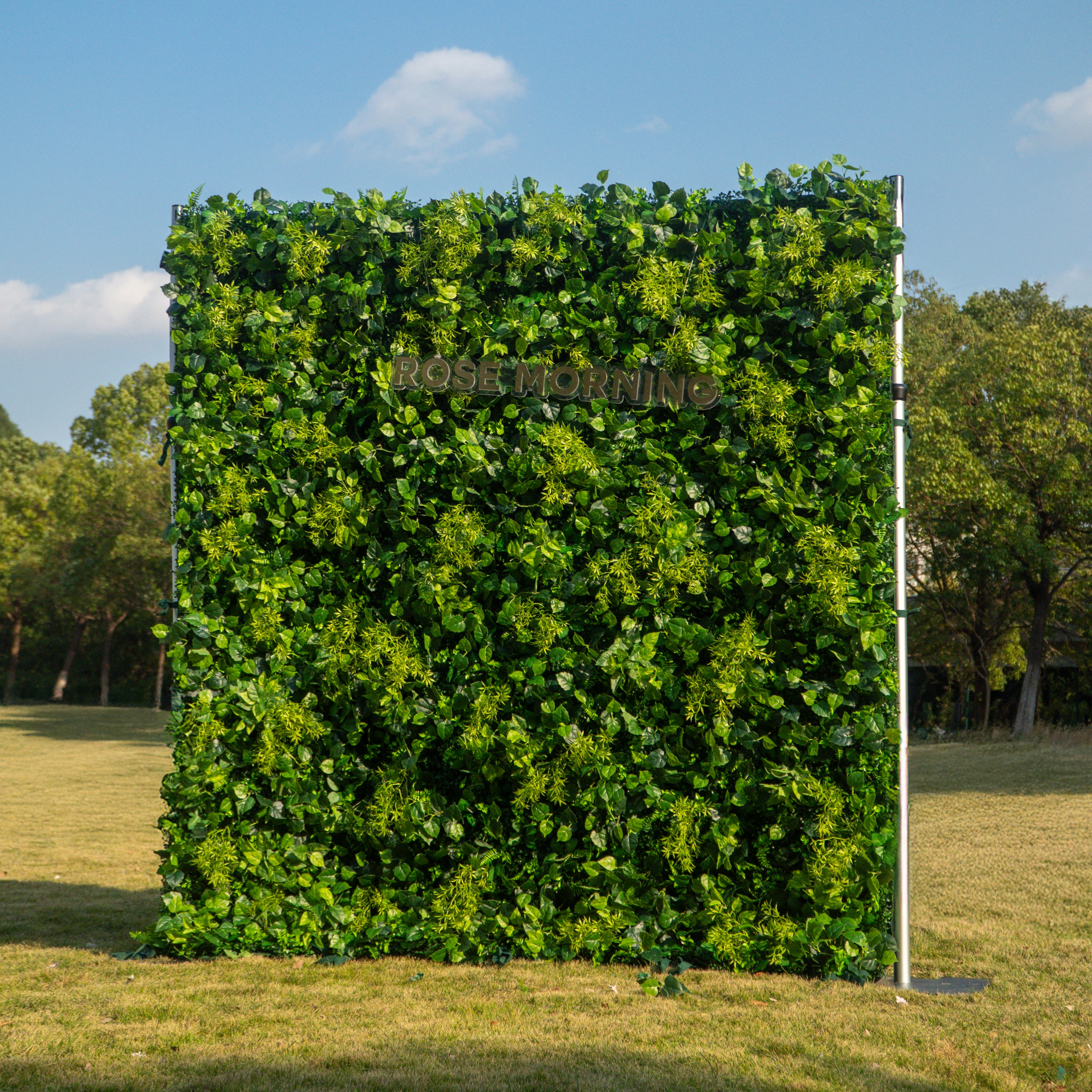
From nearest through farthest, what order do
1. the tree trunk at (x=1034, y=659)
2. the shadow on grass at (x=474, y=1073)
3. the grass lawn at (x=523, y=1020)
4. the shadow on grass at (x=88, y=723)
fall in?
the shadow on grass at (x=474, y=1073)
the grass lawn at (x=523, y=1020)
the tree trunk at (x=1034, y=659)
the shadow on grass at (x=88, y=723)

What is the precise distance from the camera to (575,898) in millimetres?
4996

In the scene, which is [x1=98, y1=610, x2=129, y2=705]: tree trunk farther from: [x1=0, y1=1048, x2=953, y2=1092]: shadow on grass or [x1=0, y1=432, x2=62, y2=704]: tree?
[x1=0, y1=1048, x2=953, y2=1092]: shadow on grass

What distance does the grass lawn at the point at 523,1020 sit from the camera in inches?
143

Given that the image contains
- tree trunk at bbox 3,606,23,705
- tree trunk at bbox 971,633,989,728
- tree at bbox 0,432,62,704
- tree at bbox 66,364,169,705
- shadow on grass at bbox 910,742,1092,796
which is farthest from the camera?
tree trunk at bbox 3,606,23,705

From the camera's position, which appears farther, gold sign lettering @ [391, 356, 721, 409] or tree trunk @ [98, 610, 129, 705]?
tree trunk @ [98, 610, 129, 705]

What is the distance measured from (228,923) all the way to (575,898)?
1.79m

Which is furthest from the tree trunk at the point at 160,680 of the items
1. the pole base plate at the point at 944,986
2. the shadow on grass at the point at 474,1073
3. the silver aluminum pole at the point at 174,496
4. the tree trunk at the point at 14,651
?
the pole base plate at the point at 944,986

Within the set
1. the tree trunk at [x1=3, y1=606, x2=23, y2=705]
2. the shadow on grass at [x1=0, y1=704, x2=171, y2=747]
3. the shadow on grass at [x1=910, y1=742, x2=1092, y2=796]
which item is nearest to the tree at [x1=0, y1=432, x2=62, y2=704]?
the tree trunk at [x1=3, y1=606, x2=23, y2=705]

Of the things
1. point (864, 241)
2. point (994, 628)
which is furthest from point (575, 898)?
point (994, 628)

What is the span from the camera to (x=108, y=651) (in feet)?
124

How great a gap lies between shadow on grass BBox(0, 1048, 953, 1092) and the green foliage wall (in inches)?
42.8

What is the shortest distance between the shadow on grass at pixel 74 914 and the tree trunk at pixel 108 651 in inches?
1205

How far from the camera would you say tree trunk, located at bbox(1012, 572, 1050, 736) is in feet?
72.6

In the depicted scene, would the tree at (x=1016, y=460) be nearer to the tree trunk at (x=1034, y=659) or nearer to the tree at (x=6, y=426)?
the tree trunk at (x=1034, y=659)
